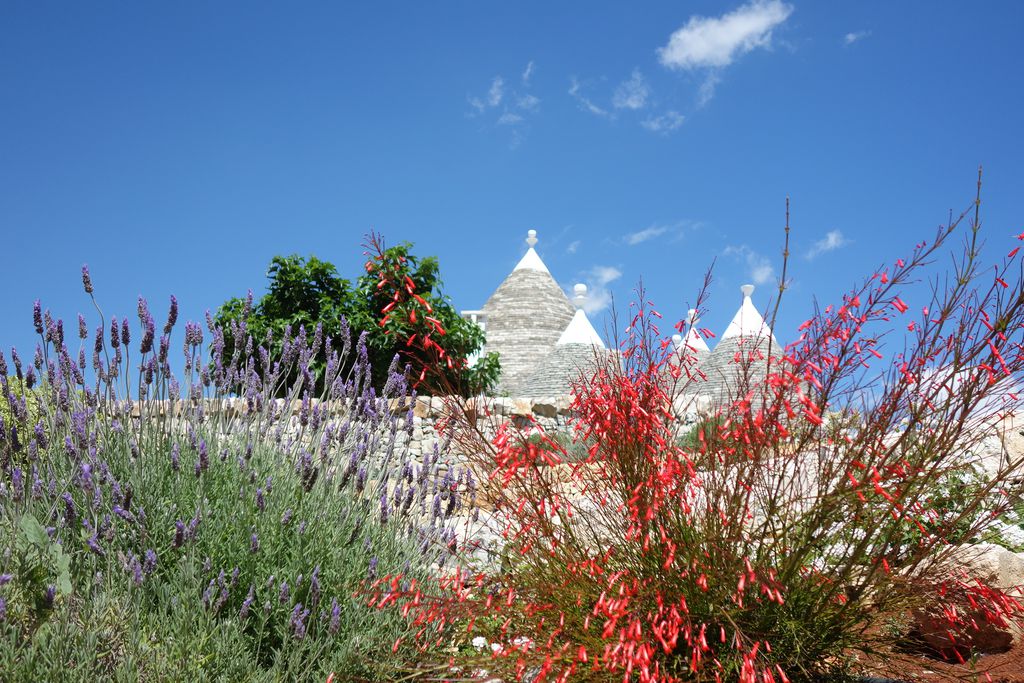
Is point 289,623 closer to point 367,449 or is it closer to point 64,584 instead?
point 64,584

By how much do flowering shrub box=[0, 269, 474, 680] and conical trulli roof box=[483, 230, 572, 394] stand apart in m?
16.4

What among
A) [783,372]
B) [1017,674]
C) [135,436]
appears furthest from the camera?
A: [135,436]

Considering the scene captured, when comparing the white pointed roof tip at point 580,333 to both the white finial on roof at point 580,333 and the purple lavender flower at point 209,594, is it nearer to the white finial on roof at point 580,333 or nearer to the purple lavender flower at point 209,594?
the white finial on roof at point 580,333

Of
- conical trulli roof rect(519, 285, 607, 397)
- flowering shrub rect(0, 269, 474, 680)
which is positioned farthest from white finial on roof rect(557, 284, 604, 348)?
flowering shrub rect(0, 269, 474, 680)

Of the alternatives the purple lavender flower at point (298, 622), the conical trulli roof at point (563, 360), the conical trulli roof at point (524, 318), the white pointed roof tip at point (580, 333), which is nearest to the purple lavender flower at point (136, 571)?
the purple lavender flower at point (298, 622)

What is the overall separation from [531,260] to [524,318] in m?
2.33

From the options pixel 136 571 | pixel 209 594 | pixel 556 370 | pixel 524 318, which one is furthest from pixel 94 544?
pixel 524 318

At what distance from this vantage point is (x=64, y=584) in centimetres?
286

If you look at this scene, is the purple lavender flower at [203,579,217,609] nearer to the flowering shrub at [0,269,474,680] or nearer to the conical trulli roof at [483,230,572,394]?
the flowering shrub at [0,269,474,680]

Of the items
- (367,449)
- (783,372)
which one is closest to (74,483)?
(367,449)

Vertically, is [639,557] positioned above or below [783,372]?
below

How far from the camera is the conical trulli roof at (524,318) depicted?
21.0 metres

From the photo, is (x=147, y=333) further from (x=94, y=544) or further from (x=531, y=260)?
(x=531, y=260)

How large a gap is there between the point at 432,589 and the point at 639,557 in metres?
1.39
